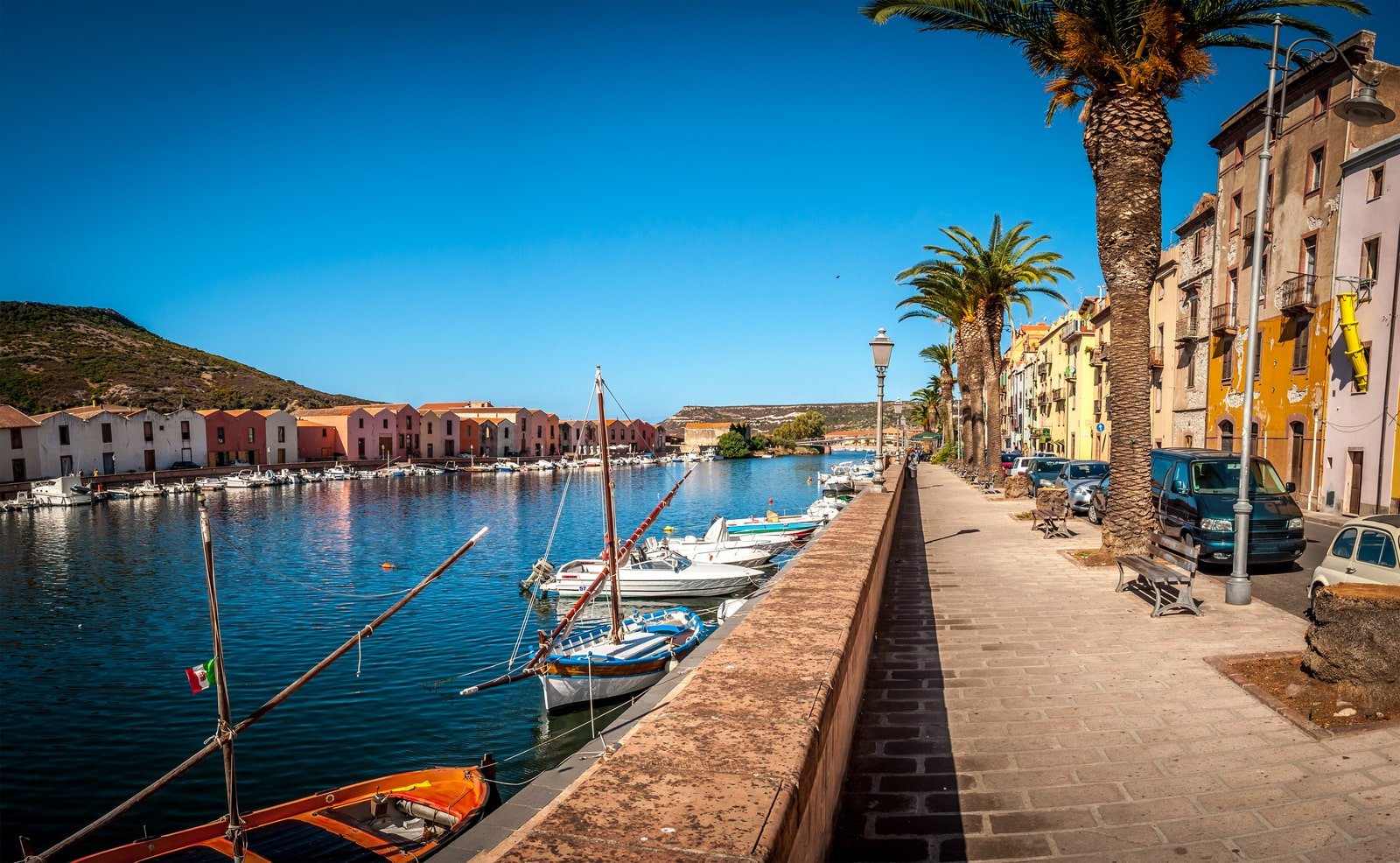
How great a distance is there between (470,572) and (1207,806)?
32157 mm

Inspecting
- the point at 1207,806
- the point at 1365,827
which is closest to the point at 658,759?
the point at 1207,806

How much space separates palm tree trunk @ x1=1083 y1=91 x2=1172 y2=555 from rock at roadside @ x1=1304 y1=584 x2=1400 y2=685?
7.47 metres

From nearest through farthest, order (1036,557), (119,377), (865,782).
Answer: (865,782), (1036,557), (119,377)

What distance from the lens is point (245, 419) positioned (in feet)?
287

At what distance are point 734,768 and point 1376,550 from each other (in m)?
9.81

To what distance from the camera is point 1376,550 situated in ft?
29.1

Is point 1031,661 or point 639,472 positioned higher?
point 1031,661

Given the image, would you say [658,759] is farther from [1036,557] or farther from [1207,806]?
[1036,557]

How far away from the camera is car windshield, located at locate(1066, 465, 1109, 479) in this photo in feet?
86.0

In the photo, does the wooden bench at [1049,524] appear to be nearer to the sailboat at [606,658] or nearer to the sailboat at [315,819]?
the sailboat at [606,658]

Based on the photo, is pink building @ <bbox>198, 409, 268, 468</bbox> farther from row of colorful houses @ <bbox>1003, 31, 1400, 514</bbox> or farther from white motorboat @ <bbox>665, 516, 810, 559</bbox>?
row of colorful houses @ <bbox>1003, 31, 1400, 514</bbox>

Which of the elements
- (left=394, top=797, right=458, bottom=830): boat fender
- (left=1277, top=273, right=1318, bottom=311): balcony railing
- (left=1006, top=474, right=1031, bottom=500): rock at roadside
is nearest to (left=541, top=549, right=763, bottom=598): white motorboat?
(left=1006, top=474, right=1031, bottom=500): rock at roadside

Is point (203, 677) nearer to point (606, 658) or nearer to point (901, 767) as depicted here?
point (606, 658)

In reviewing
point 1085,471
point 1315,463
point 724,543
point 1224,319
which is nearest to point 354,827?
point 724,543
